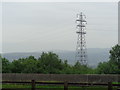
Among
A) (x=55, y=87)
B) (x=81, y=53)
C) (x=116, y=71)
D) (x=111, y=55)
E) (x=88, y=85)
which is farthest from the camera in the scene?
(x=81, y=53)

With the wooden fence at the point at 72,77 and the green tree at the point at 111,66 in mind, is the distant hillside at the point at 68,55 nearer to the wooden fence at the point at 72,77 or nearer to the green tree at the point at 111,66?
the green tree at the point at 111,66

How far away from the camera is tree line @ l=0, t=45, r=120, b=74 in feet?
72.2

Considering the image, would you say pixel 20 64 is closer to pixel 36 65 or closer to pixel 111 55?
pixel 36 65

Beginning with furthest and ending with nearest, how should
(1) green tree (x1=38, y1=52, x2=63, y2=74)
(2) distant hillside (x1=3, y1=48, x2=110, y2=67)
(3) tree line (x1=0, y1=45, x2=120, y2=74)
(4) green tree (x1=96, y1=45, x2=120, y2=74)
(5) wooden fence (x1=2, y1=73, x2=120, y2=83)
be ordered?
(2) distant hillside (x1=3, y1=48, x2=110, y2=67) → (1) green tree (x1=38, y1=52, x2=63, y2=74) → (3) tree line (x1=0, y1=45, x2=120, y2=74) → (4) green tree (x1=96, y1=45, x2=120, y2=74) → (5) wooden fence (x1=2, y1=73, x2=120, y2=83)

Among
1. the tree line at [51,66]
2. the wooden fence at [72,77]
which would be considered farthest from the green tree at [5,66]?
the wooden fence at [72,77]

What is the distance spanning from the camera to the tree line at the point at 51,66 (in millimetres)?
22016

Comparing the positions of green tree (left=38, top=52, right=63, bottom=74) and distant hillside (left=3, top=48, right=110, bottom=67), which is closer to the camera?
green tree (left=38, top=52, right=63, bottom=74)

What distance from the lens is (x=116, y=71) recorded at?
2100cm

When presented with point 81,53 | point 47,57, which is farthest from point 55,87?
point 81,53

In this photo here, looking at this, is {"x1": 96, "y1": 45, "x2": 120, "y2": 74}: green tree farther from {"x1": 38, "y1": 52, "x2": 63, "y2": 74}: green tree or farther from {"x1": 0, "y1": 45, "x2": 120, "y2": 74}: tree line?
{"x1": 38, "y1": 52, "x2": 63, "y2": 74}: green tree

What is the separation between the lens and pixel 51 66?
24.2 meters

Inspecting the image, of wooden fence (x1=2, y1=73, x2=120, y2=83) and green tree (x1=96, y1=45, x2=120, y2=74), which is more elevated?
green tree (x1=96, y1=45, x2=120, y2=74)

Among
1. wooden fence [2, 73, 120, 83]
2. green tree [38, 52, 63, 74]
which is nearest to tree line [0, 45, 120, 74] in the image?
green tree [38, 52, 63, 74]

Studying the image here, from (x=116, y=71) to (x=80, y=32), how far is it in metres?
12.5
